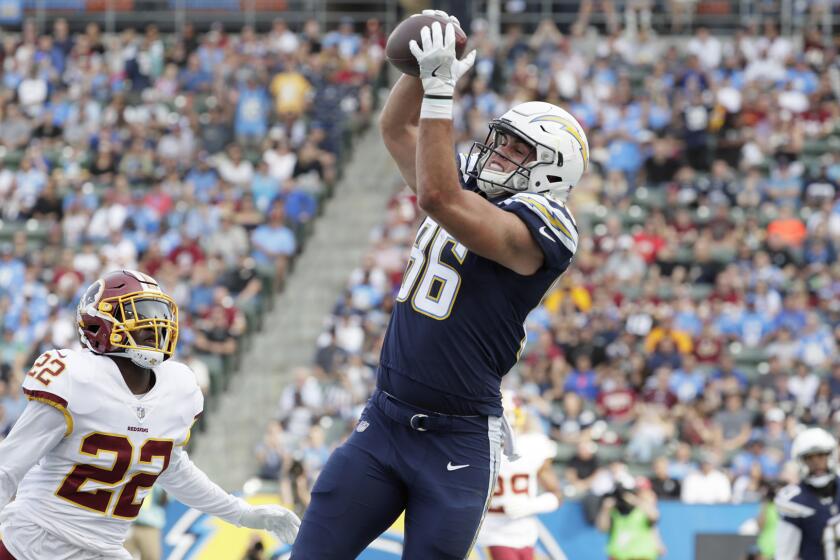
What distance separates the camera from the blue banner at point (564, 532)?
10.5m

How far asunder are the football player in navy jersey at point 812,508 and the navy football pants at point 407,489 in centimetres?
337

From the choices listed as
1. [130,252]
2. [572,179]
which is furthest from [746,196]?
[572,179]

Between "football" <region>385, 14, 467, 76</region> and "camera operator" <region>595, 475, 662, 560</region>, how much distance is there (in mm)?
6675

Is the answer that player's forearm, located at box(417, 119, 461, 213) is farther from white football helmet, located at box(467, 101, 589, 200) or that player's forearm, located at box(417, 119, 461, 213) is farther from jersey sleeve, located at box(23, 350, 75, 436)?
jersey sleeve, located at box(23, 350, 75, 436)

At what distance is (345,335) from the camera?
1448 cm

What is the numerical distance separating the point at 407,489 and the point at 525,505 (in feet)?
11.5

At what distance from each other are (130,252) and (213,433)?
7.83 ft

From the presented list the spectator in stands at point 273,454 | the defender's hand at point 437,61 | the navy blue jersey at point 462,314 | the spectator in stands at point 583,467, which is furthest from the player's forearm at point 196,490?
the spectator in stands at point 273,454

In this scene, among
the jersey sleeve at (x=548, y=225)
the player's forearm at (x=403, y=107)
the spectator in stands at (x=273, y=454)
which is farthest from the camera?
the spectator in stands at (x=273, y=454)

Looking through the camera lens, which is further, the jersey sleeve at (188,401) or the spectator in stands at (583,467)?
the spectator in stands at (583,467)

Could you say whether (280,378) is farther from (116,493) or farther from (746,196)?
(116,493)

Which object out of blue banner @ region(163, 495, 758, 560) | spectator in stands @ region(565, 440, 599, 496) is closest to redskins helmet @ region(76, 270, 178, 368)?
blue banner @ region(163, 495, 758, 560)

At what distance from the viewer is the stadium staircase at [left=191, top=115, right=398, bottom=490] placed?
14.4 metres

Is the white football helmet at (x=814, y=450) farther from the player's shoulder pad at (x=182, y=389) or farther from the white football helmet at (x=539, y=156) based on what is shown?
the player's shoulder pad at (x=182, y=389)
